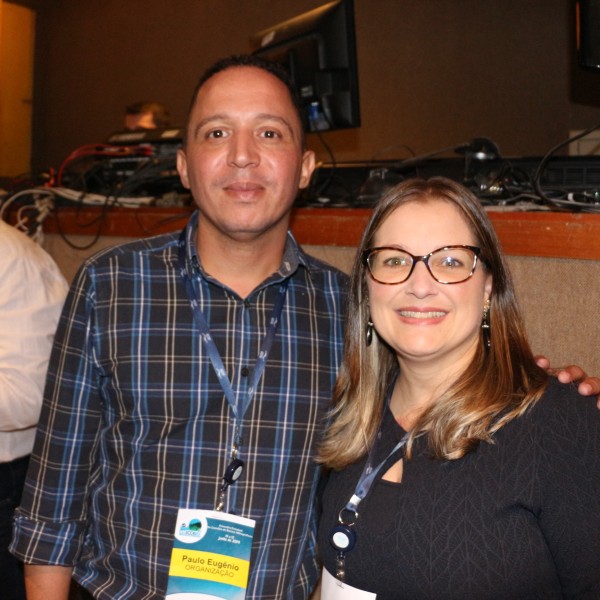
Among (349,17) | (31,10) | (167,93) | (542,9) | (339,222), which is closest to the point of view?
(339,222)

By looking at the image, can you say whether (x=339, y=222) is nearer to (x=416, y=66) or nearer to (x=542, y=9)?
(x=416, y=66)

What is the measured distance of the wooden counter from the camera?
1.41 m

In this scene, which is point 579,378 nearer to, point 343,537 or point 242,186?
point 343,537

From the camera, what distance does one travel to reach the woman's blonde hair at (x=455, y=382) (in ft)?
4.12

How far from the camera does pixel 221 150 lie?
1.58 m

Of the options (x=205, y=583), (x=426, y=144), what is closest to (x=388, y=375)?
(x=205, y=583)

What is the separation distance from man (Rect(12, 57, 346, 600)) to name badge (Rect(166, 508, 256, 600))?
3 cm

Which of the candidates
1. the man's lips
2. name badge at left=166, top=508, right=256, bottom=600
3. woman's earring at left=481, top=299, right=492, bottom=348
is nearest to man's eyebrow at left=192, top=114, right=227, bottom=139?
the man's lips

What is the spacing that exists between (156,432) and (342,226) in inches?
27.4

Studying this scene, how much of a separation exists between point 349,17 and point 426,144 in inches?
124

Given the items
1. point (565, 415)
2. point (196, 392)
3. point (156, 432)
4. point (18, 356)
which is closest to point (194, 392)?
point (196, 392)

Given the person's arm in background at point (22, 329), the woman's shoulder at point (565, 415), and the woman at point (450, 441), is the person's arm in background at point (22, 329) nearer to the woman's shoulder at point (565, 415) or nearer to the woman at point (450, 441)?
the woman at point (450, 441)

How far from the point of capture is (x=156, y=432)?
1483 mm

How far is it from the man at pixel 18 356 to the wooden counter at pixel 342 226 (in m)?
0.45
